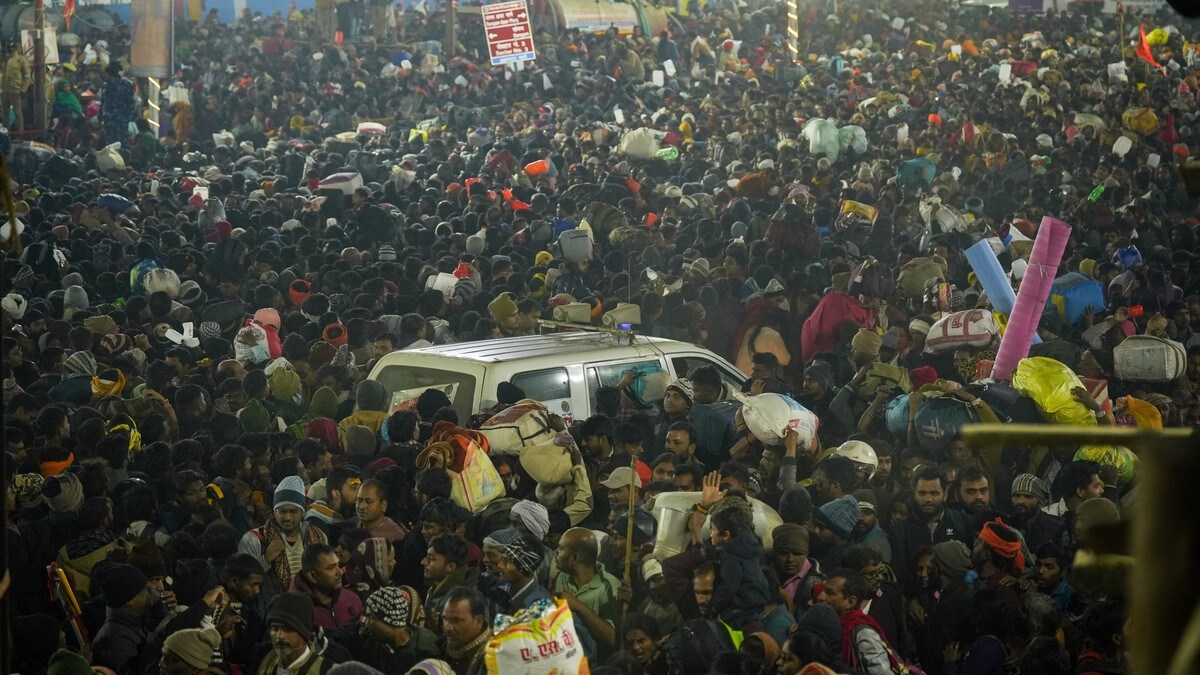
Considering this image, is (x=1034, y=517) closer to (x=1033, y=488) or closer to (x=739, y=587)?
(x=1033, y=488)

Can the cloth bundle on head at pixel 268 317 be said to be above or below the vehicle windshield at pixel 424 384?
below

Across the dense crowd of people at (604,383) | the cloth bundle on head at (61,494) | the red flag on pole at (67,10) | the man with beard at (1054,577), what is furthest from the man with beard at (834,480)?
the red flag on pole at (67,10)

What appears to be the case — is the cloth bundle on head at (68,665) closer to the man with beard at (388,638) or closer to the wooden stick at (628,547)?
the man with beard at (388,638)

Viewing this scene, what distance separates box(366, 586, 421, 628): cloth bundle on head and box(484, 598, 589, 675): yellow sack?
2.64 ft

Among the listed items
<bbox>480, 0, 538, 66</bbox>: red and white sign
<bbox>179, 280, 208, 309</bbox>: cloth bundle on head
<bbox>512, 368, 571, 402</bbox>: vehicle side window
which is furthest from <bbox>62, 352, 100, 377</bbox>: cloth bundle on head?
<bbox>480, 0, 538, 66</bbox>: red and white sign

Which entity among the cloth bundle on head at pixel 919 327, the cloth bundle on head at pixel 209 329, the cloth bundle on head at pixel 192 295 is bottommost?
the cloth bundle on head at pixel 192 295

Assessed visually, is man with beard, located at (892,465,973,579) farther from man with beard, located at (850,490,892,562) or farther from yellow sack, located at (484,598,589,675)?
yellow sack, located at (484,598,589,675)

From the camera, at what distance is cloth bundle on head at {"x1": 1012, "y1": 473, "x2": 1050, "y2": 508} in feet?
22.0

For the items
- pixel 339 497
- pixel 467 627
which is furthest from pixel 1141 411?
pixel 467 627

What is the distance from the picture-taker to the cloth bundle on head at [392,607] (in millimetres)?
5469

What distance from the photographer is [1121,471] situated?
7.06 m

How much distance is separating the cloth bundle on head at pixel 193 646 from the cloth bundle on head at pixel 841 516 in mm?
2667

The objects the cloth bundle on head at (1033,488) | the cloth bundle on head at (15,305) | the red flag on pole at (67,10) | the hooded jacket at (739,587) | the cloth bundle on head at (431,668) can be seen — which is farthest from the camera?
the red flag on pole at (67,10)

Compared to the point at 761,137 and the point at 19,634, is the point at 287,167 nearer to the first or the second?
the point at 761,137
